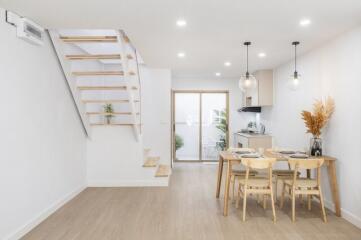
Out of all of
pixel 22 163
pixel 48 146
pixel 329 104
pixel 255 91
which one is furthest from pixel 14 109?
pixel 255 91

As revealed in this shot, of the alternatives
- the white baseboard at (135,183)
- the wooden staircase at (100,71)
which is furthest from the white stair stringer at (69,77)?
the white baseboard at (135,183)

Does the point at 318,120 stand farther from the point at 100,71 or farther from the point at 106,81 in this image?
the point at 106,81

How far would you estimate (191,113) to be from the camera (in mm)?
8469

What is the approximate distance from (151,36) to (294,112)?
315cm

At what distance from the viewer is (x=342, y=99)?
3887mm

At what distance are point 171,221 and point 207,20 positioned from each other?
2554mm

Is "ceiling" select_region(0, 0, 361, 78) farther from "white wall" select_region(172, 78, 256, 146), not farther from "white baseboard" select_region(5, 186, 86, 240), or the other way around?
"white wall" select_region(172, 78, 256, 146)

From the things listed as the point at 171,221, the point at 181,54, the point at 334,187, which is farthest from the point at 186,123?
the point at 334,187

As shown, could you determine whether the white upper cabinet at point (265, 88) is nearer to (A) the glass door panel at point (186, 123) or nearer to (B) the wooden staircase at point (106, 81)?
(A) the glass door panel at point (186, 123)

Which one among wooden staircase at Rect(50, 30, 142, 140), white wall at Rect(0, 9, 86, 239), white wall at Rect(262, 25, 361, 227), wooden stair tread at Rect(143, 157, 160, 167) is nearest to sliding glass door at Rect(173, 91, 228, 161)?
wooden staircase at Rect(50, 30, 142, 140)

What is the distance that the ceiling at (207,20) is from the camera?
9.44 feet

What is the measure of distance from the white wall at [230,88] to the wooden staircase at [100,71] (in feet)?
6.65

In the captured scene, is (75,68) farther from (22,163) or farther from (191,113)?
(191,113)

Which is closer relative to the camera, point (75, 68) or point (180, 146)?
point (75, 68)
